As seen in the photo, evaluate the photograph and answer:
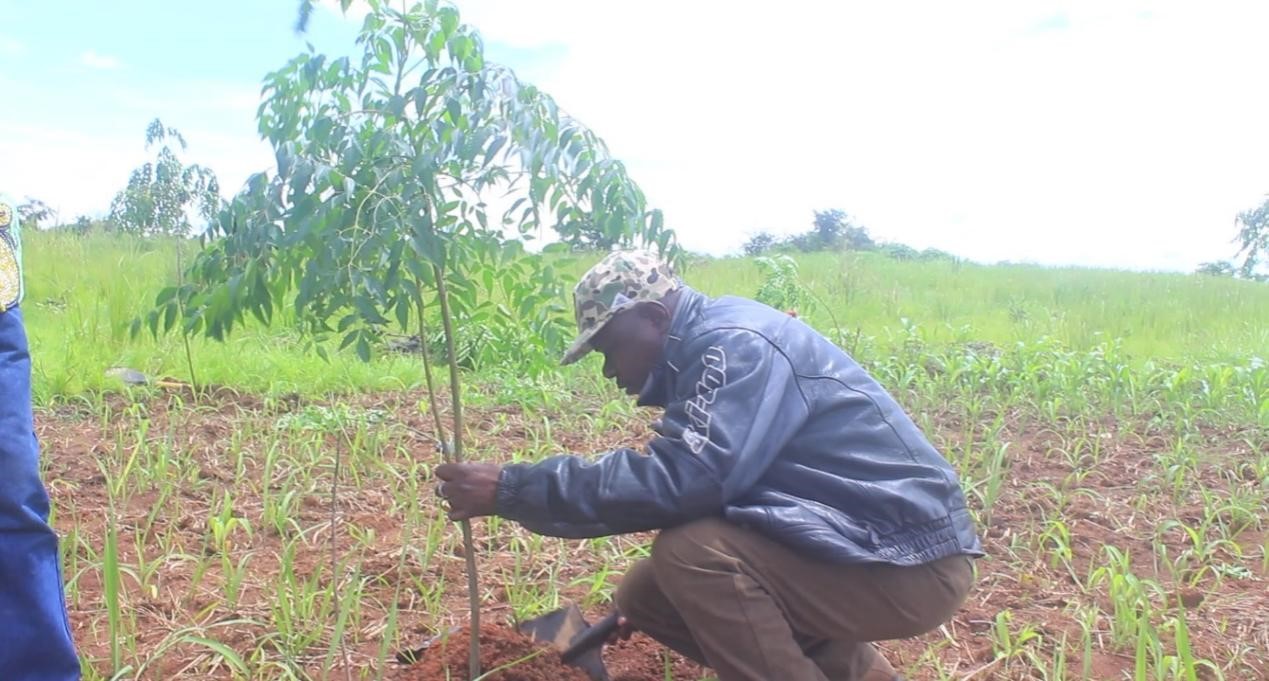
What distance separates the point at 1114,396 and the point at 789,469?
3731 millimetres

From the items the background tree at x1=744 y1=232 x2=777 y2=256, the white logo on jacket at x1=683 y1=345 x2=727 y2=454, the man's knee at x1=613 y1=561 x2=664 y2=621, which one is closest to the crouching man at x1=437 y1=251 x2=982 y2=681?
the white logo on jacket at x1=683 y1=345 x2=727 y2=454

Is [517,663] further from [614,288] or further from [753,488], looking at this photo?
[614,288]

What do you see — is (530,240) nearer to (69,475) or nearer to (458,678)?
(458,678)

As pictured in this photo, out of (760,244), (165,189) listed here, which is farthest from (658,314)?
(760,244)

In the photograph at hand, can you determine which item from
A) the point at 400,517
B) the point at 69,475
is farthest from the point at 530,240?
the point at 69,475

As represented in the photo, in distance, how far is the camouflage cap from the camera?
206 centimetres

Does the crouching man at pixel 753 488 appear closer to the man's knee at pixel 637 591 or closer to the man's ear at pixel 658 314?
the man's ear at pixel 658 314

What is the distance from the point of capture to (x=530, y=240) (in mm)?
2119

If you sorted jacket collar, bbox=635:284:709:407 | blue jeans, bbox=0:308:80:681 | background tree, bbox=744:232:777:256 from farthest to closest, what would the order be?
background tree, bbox=744:232:777:256 < jacket collar, bbox=635:284:709:407 < blue jeans, bbox=0:308:80:681

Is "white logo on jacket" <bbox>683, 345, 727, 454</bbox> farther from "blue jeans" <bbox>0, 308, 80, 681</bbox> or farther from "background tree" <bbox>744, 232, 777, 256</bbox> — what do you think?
"background tree" <bbox>744, 232, 777, 256</bbox>

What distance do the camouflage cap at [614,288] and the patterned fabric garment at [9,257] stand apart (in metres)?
1.00

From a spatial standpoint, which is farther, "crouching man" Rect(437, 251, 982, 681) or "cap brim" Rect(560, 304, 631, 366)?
"cap brim" Rect(560, 304, 631, 366)

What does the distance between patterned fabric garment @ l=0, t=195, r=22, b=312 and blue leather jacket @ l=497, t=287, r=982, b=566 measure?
35.4 inches

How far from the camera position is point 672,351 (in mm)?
2035
